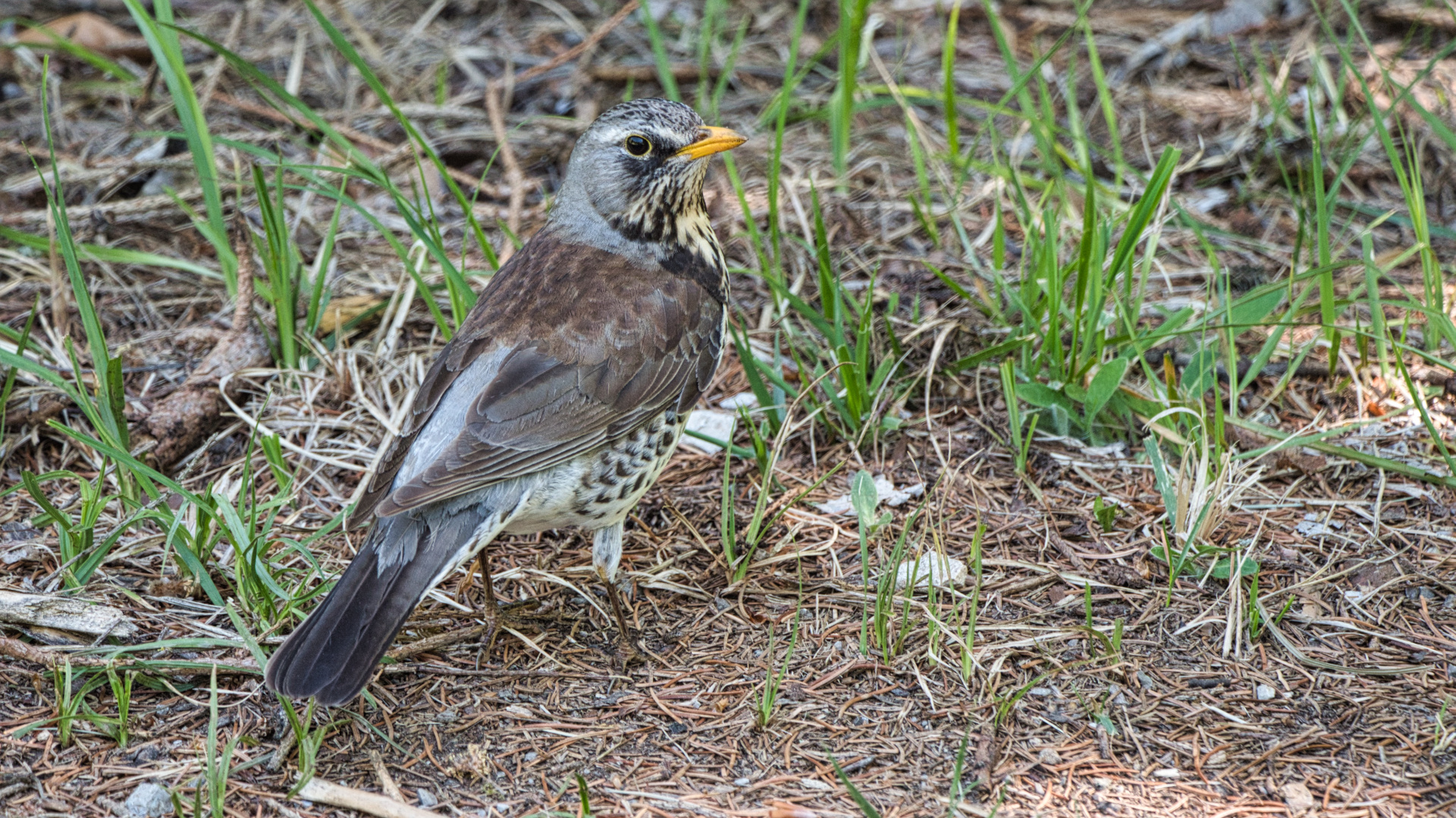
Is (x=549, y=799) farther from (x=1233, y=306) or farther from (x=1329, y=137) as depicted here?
(x=1329, y=137)

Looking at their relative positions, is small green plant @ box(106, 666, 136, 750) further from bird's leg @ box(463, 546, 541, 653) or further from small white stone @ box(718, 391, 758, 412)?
small white stone @ box(718, 391, 758, 412)

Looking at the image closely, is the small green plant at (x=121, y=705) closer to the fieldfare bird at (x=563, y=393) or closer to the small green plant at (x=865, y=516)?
the fieldfare bird at (x=563, y=393)

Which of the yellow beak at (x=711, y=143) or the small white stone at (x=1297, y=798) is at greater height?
the yellow beak at (x=711, y=143)

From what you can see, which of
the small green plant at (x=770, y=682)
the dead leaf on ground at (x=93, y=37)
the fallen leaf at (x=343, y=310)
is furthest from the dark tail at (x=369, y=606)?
the dead leaf on ground at (x=93, y=37)

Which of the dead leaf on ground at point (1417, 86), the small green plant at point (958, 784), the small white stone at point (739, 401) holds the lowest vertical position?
the small white stone at point (739, 401)

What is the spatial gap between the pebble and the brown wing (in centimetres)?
87

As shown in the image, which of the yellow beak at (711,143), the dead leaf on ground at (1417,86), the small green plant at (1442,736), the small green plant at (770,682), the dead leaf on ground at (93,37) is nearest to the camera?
the small green plant at (1442,736)

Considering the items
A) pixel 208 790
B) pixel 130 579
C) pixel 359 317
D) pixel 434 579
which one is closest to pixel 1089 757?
pixel 434 579

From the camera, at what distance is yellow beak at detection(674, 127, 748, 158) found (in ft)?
14.1

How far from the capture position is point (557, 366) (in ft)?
13.1

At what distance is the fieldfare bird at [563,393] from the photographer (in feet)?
11.2

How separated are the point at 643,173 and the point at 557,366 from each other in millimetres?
840

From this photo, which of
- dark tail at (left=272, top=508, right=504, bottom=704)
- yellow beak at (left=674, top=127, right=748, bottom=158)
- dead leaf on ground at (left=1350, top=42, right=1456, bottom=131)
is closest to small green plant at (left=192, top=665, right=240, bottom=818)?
dark tail at (left=272, top=508, right=504, bottom=704)

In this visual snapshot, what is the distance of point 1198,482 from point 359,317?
3.28 meters
